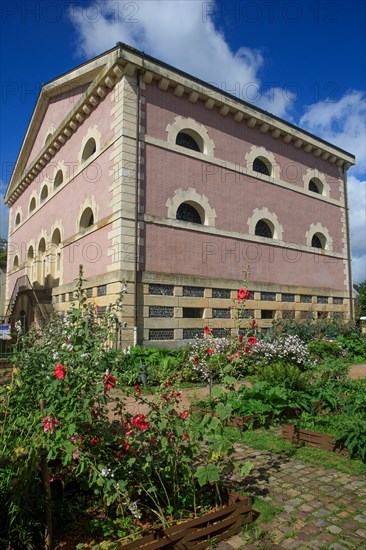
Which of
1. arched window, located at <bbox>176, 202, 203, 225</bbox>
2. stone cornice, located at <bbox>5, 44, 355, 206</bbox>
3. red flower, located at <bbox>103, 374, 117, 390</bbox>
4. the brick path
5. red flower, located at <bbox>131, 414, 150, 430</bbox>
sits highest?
stone cornice, located at <bbox>5, 44, 355, 206</bbox>

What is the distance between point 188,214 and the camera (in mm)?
15000

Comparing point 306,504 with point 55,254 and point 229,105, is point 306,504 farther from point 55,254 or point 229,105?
point 55,254

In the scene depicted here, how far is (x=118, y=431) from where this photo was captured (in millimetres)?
3240

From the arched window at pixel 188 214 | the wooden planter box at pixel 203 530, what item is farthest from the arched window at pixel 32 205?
the wooden planter box at pixel 203 530

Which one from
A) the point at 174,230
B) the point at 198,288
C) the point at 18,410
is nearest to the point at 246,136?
the point at 174,230

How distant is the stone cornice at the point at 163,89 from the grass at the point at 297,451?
469 inches

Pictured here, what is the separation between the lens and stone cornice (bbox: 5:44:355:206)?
13.4 metres

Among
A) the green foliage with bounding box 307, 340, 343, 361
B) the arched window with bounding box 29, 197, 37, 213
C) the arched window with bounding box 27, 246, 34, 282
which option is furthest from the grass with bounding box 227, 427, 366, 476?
the arched window with bounding box 29, 197, 37, 213

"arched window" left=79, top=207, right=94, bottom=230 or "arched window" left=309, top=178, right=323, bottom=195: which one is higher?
"arched window" left=309, top=178, right=323, bottom=195

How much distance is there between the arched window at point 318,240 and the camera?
20.2m

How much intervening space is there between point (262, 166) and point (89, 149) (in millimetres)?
7386

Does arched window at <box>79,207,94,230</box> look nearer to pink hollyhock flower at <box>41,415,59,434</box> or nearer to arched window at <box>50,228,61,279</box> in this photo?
arched window at <box>50,228,61,279</box>

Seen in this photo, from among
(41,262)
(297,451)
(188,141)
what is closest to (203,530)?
(297,451)

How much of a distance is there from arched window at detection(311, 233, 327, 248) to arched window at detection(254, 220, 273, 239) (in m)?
3.49
